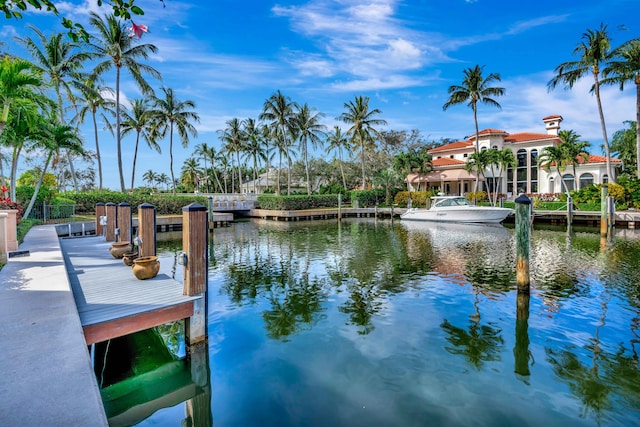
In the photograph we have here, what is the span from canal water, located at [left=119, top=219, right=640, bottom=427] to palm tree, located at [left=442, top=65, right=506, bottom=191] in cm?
2505

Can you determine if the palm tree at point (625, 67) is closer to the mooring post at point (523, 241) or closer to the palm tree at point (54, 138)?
the mooring post at point (523, 241)

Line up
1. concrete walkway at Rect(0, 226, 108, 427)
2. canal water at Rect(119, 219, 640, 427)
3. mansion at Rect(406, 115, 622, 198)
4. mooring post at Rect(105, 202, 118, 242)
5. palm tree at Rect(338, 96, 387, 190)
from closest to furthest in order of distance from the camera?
concrete walkway at Rect(0, 226, 108, 427)
canal water at Rect(119, 219, 640, 427)
mooring post at Rect(105, 202, 118, 242)
mansion at Rect(406, 115, 622, 198)
palm tree at Rect(338, 96, 387, 190)

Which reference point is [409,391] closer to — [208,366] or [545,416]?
[545,416]

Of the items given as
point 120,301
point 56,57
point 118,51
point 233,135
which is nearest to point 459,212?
point 120,301

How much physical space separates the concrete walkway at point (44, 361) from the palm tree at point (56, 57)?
1028 inches

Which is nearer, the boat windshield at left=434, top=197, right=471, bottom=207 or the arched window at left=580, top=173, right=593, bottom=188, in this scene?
the boat windshield at left=434, top=197, right=471, bottom=207

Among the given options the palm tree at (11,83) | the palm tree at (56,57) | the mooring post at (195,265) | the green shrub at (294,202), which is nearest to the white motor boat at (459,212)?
the green shrub at (294,202)

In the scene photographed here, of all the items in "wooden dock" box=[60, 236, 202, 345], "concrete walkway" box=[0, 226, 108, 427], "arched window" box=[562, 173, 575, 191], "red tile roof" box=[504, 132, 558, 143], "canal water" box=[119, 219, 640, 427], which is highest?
"red tile roof" box=[504, 132, 558, 143]

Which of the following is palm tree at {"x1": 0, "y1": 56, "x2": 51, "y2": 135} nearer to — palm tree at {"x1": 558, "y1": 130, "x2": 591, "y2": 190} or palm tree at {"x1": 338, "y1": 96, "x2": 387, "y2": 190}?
palm tree at {"x1": 338, "y1": 96, "x2": 387, "y2": 190}

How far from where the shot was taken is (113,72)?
28875mm

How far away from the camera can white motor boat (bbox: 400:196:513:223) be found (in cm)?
2492

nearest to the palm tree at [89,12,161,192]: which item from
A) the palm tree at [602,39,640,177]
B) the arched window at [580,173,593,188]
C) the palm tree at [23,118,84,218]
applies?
the palm tree at [23,118,84,218]

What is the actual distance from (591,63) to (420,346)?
3158 centimetres

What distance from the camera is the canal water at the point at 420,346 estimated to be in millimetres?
4332
